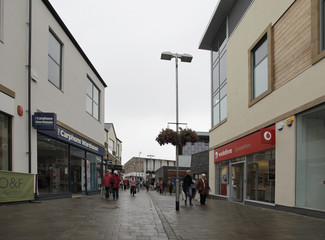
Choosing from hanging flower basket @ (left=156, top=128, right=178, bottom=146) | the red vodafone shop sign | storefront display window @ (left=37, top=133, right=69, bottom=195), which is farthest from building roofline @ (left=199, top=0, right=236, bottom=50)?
storefront display window @ (left=37, top=133, right=69, bottom=195)

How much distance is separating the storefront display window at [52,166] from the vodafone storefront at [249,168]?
9061 mm

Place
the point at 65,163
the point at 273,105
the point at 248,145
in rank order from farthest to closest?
the point at 65,163 → the point at 248,145 → the point at 273,105

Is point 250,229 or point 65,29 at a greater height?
point 65,29

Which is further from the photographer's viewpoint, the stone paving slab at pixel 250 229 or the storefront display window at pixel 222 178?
the storefront display window at pixel 222 178

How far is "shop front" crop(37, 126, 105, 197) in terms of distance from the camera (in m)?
13.7

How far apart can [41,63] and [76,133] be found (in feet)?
19.6

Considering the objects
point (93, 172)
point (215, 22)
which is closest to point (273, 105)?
point (215, 22)

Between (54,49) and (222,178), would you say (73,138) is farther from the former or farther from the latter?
(222,178)

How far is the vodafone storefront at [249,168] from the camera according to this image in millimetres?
13030

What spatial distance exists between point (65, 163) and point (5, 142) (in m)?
6.35

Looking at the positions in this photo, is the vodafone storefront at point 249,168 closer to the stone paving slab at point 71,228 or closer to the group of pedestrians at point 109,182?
the stone paving slab at point 71,228

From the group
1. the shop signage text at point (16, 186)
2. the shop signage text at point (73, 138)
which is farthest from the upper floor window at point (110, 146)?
the shop signage text at point (16, 186)

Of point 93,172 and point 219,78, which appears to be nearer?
point 219,78

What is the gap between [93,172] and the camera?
23562mm
